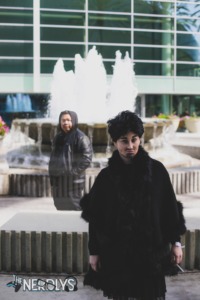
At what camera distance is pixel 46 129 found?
36.1 ft

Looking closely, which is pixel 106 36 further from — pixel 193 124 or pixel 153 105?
pixel 193 124

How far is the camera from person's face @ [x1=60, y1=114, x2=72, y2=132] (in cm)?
575

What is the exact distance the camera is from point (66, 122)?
5.79 m

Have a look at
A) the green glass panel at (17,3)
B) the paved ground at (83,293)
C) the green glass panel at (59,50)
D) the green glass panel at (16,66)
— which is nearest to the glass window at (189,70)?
the green glass panel at (59,50)

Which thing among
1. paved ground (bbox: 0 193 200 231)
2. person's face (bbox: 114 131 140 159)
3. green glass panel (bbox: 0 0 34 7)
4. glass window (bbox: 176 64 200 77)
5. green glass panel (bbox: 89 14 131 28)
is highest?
green glass panel (bbox: 0 0 34 7)

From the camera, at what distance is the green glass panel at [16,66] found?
35188 mm

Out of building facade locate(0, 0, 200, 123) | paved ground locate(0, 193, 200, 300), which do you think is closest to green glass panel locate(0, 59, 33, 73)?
building facade locate(0, 0, 200, 123)

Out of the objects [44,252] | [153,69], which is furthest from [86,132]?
[153,69]

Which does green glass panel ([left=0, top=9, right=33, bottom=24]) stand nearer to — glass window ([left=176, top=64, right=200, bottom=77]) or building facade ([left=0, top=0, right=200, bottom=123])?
building facade ([left=0, top=0, right=200, bottom=123])

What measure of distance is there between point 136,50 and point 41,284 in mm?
34296

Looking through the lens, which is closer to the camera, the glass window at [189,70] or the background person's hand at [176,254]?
the background person's hand at [176,254]

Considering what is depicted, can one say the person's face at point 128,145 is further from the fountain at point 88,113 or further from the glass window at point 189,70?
the glass window at point 189,70

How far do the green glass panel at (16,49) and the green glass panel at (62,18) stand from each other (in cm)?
194

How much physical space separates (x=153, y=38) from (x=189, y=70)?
334 cm
